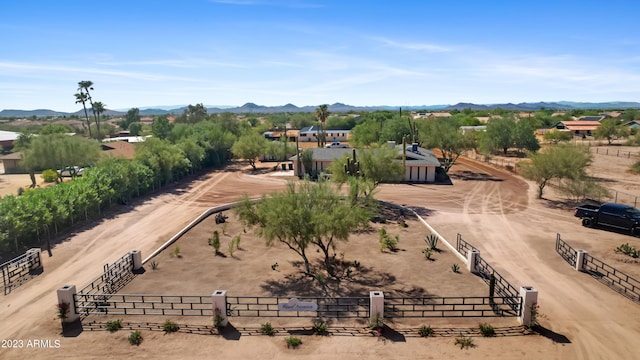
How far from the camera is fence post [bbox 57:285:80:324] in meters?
18.8

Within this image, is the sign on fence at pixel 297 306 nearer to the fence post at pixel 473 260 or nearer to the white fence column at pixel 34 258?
the fence post at pixel 473 260

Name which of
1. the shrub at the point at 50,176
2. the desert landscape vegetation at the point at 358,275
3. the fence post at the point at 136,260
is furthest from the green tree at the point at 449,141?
the shrub at the point at 50,176

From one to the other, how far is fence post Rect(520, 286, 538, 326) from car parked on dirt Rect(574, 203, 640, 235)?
823 inches

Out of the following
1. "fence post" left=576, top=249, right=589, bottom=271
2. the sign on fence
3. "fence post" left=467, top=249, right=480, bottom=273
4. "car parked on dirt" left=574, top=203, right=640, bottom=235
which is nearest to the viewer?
the sign on fence

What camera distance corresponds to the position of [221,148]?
77938 mm

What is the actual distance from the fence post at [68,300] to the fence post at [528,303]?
21513 millimetres

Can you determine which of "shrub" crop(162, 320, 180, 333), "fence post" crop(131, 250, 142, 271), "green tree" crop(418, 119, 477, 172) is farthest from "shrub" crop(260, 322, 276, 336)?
"green tree" crop(418, 119, 477, 172)

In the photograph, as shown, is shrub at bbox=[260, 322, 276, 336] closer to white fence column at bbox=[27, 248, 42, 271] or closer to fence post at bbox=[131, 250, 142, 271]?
fence post at bbox=[131, 250, 142, 271]

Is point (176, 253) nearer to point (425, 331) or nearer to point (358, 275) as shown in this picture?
point (358, 275)

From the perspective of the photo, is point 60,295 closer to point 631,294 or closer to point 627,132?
point 631,294

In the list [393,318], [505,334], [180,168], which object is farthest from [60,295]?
[180,168]

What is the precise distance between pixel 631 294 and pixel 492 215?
17289 millimetres

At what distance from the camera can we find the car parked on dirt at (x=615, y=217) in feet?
106

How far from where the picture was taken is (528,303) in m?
18.3
